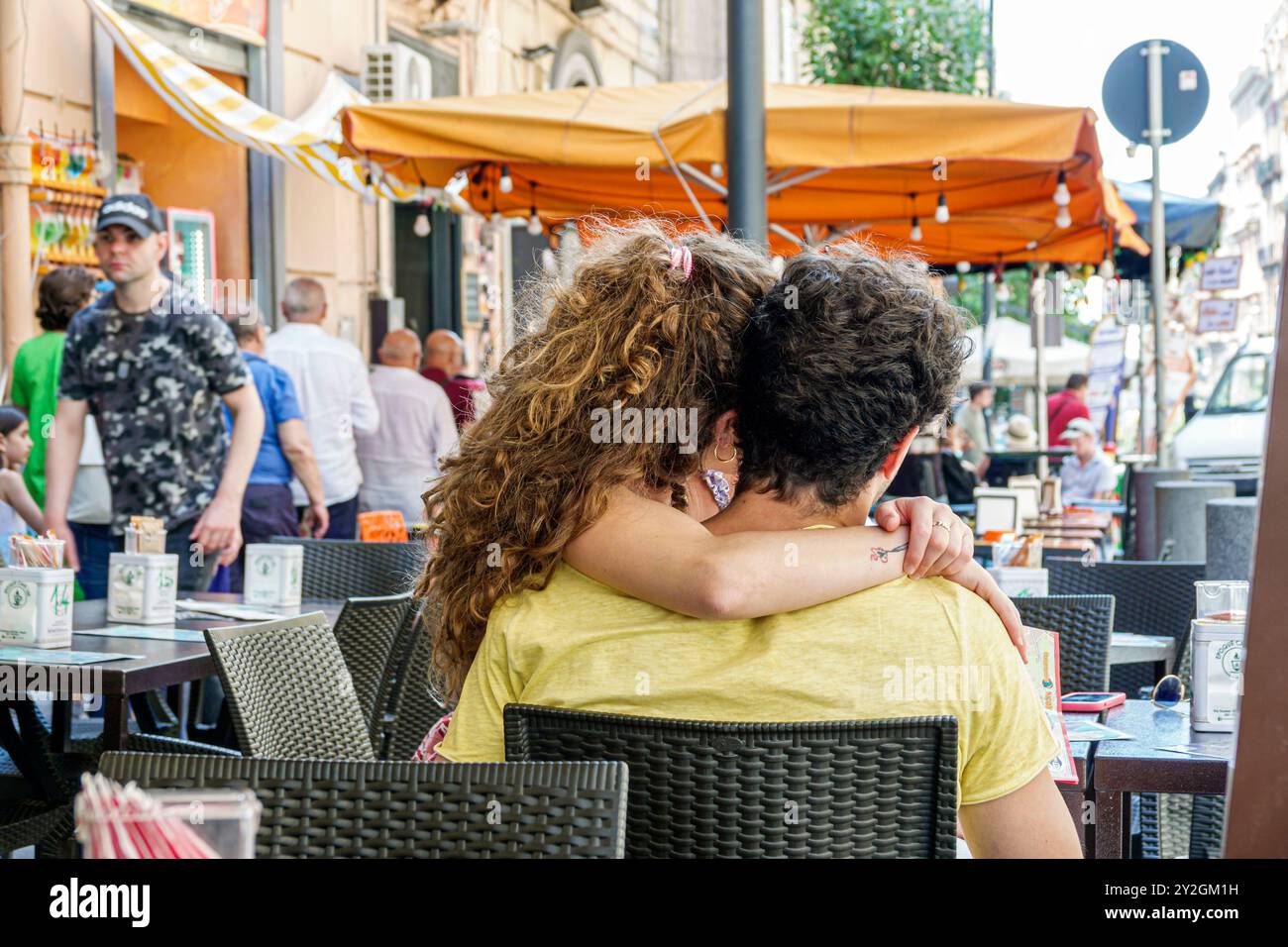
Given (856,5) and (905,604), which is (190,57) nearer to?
(905,604)

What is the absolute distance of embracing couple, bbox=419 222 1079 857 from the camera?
1.82m

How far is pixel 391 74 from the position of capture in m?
11.1

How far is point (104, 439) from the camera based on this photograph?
491cm

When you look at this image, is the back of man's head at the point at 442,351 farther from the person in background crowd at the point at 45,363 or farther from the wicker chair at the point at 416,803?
→ the wicker chair at the point at 416,803

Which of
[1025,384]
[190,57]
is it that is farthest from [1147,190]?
[1025,384]

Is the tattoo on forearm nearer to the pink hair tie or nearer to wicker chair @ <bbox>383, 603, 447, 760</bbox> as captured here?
the pink hair tie

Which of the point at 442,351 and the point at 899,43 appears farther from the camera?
the point at 899,43

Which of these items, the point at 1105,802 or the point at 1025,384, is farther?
the point at 1025,384

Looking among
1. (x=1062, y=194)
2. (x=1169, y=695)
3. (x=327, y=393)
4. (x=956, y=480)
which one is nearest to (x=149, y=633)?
(x=1169, y=695)

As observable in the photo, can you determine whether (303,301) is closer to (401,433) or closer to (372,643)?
(401,433)

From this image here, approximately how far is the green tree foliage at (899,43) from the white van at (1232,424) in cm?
516

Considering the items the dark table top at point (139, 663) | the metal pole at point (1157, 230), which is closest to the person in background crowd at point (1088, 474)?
the metal pole at point (1157, 230)

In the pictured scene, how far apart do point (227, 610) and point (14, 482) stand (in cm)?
188
